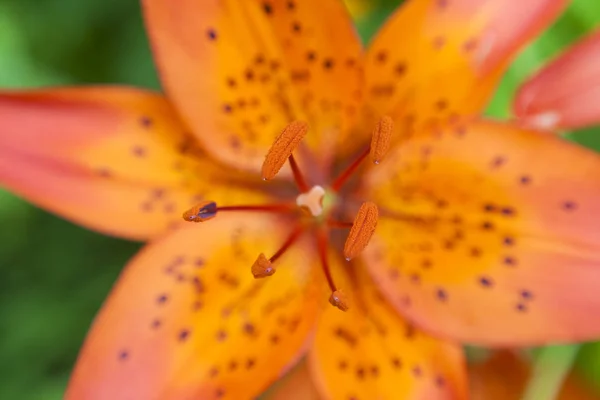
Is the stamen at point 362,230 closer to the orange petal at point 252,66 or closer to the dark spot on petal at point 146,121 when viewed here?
the orange petal at point 252,66

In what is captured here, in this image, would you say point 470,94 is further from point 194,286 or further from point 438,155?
point 194,286

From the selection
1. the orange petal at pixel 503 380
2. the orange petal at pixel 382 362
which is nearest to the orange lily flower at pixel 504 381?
the orange petal at pixel 503 380

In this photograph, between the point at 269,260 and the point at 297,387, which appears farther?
the point at 297,387

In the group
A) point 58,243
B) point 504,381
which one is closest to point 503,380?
point 504,381

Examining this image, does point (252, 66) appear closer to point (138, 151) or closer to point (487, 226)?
point (138, 151)

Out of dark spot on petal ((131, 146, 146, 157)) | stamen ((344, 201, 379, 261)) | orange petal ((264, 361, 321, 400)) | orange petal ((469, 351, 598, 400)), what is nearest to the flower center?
stamen ((344, 201, 379, 261))

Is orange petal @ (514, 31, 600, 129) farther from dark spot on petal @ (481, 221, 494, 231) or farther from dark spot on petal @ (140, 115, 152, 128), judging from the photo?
dark spot on petal @ (140, 115, 152, 128)
